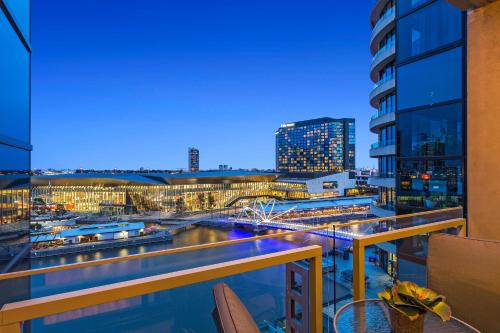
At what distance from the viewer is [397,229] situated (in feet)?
8.21

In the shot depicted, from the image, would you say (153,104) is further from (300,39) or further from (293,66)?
(300,39)

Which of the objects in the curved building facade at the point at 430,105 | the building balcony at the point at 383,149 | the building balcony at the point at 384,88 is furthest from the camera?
the building balcony at the point at 383,149

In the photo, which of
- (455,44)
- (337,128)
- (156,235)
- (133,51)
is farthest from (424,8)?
(337,128)

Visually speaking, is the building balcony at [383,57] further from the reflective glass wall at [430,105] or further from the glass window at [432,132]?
the glass window at [432,132]

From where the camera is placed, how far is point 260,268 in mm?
1643

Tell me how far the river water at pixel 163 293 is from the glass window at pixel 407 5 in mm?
10202

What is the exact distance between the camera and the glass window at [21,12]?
15.1 ft

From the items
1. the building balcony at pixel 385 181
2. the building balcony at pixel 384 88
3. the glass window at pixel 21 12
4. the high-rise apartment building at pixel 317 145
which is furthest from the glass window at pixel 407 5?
the high-rise apartment building at pixel 317 145

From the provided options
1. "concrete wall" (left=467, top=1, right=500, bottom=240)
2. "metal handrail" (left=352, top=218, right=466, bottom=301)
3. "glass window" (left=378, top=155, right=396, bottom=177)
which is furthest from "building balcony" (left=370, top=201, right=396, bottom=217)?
"metal handrail" (left=352, top=218, right=466, bottom=301)

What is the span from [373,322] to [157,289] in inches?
43.0

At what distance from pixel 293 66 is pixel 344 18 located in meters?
36.8

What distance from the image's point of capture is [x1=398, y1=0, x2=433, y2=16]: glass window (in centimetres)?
910

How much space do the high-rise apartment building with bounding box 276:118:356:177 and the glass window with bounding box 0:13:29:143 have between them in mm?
112836

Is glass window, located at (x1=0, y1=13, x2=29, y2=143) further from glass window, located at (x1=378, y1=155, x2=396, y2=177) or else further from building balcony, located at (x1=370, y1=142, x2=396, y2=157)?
glass window, located at (x1=378, y1=155, x2=396, y2=177)
